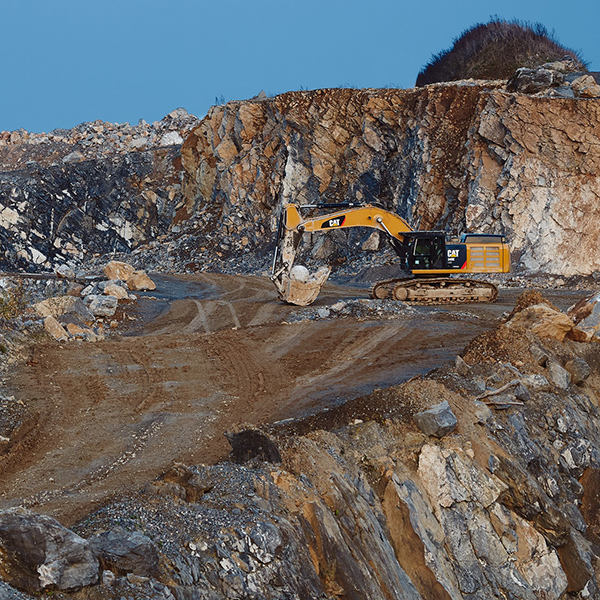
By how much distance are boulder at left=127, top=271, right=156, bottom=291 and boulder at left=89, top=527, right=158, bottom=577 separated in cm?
1919

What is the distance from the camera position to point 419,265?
19.8 meters

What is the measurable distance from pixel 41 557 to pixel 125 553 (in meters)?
0.56

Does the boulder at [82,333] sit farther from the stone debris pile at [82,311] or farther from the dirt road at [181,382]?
the dirt road at [181,382]

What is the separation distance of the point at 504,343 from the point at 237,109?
28.0 m

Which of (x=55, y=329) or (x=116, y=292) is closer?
(x=55, y=329)

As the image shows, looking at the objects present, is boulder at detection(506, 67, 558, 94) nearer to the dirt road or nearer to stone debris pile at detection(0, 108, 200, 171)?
the dirt road

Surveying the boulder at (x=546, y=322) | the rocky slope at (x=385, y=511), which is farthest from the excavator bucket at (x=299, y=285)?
the rocky slope at (x=385, y=511)

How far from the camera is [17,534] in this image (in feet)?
14.7

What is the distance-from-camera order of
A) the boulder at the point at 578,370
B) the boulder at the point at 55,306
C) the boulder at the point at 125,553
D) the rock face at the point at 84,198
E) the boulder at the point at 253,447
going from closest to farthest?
the boulder at the point at 125,553 < the boulder at the point at 253,447 < the boulder at the point at 578,370 < the boulder at the point at 55,306 < the rock face at the point at 84,198

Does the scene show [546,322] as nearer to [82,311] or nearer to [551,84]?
[82,311]

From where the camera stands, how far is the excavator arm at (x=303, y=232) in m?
18.5

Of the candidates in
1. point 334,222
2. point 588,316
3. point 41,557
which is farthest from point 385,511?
point 334,222

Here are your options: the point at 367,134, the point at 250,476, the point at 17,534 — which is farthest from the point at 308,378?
the point at 367,134

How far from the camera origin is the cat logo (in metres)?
19.0
